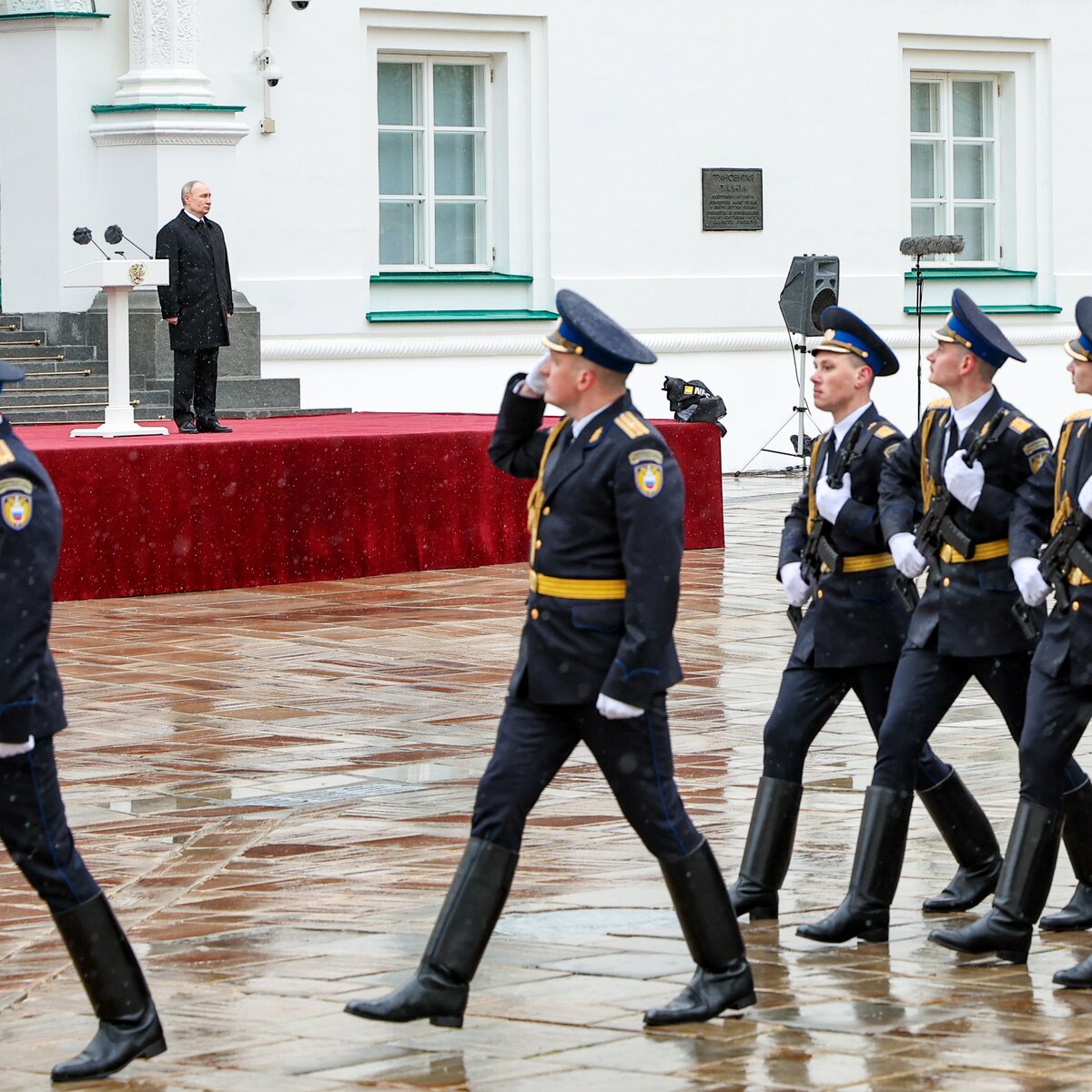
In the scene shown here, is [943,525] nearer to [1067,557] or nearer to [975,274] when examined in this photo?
[1067,557]

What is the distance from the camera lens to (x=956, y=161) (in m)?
24.3

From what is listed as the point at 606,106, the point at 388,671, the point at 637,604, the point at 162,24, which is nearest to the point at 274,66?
the point at 162,24

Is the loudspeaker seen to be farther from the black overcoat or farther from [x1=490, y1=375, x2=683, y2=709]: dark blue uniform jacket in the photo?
[x1=490, y1=375, x2=683, y2=709]: dark blue uniform jacket

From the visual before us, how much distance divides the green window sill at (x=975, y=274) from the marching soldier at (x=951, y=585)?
1765 centimetres

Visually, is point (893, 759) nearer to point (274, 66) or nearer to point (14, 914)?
point (14, 914)


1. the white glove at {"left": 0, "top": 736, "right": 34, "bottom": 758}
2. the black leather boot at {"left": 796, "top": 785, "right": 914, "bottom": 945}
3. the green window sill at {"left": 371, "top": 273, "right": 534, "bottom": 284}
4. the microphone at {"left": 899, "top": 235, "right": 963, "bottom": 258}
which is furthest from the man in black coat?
the white glove at {"left": 0, "top": 736, "right": 34, "bottom": 758}

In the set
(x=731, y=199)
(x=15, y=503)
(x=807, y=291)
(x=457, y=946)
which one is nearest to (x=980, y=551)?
(x=457, y=946)

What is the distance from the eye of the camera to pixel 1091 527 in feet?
19.4

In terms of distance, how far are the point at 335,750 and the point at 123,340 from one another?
6293 millimetres

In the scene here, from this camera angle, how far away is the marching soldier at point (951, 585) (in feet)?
20.1

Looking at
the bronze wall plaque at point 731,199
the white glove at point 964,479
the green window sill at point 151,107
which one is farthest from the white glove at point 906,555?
the bronze wall plaque at point 731,199

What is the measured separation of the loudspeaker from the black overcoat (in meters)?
7.20

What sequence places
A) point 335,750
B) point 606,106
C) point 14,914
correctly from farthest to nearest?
point 606,106
point 335,750
point 14,914

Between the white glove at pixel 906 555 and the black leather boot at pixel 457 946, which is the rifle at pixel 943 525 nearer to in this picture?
the white glove at pixel 906 555
